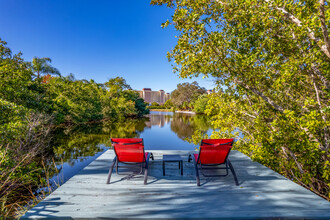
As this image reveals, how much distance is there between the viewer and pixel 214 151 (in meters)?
2.99

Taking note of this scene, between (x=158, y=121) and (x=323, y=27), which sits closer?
(x=323, y=27)

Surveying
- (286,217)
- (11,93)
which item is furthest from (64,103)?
(286,217)

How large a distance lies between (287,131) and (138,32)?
18.1 meters

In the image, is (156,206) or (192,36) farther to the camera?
(192,36)

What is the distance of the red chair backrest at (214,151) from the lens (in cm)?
298

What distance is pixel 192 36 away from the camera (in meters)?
4.11

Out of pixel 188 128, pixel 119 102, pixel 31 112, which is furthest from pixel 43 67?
pixel 188 128

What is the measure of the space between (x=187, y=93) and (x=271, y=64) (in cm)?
5378

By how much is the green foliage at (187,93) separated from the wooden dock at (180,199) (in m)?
53.6

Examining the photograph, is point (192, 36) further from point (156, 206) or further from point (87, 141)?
point (87, 141)

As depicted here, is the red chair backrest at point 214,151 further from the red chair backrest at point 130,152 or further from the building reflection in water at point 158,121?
the building reflection in water at point 158,121

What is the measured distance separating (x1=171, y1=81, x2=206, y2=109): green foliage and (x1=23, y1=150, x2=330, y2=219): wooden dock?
5356 cm

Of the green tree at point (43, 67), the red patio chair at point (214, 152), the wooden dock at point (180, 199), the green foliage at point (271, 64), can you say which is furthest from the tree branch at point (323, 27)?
the green tree at point (43, 67)

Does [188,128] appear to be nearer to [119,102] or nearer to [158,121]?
[158,121]
